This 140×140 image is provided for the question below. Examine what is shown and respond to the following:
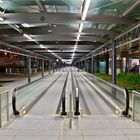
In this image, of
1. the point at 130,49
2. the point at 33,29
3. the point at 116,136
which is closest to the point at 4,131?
the point at 116,136

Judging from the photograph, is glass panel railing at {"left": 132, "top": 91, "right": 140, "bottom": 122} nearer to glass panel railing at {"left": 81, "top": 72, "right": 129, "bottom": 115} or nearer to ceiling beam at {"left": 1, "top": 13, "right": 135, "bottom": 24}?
glass panel railing at {"left": 81, "top": 72, "right": 129, "bottom": 115}

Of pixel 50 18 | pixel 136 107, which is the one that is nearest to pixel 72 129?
pixel 136 107

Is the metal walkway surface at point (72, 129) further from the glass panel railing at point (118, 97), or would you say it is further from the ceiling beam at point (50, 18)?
the ceiling beam at point (50, 18)

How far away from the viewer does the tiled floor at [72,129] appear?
5.24m

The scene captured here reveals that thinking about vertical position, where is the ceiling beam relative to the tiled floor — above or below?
above

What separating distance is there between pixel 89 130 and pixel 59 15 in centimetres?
520

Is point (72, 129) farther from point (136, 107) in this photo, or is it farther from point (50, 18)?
point (50, 18)

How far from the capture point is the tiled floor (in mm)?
5238

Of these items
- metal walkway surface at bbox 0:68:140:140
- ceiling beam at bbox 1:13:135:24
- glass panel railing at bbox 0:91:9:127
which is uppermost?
ceiling beam at bbox 1:13:135:24

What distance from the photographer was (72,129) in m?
5.87

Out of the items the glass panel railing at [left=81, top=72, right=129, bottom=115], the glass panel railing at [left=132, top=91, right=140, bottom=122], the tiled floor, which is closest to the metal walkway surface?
the tiled floor

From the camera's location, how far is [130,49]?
805 inches

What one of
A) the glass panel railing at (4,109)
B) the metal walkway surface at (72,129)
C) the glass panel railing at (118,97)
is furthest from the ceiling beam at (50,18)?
the metal walkway surface at (72,129)

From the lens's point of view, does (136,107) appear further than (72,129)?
Yes
